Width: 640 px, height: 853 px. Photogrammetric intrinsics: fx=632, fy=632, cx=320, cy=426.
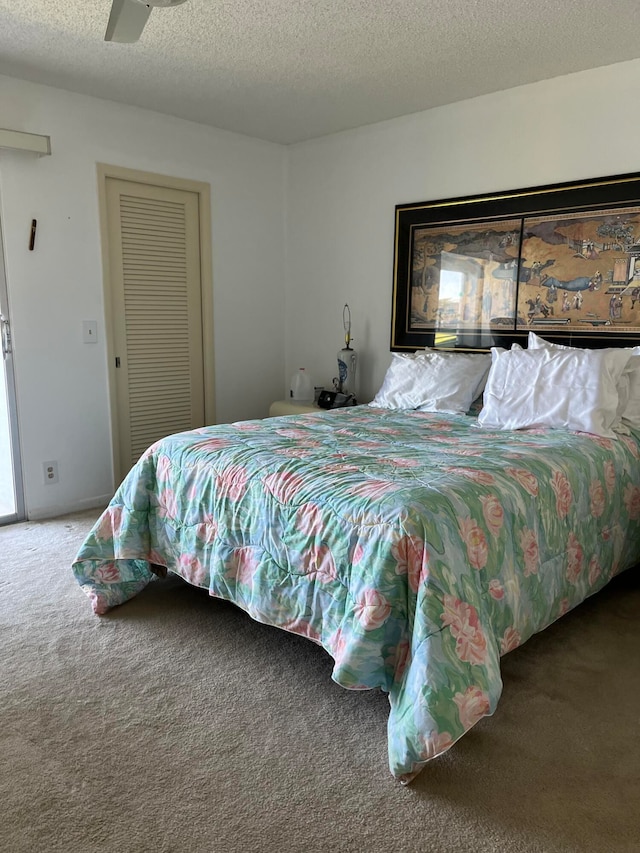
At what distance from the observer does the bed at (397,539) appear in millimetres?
1693

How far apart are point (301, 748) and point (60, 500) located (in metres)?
2.56

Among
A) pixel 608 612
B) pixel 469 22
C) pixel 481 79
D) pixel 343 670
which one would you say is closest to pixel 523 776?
pixel 343 670

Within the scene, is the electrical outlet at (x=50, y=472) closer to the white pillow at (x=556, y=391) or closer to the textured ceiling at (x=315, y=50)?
the textured ceiling at (x=315, y=50)

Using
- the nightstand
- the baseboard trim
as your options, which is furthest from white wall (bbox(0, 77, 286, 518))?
the nightstand

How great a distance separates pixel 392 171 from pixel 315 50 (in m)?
1.21

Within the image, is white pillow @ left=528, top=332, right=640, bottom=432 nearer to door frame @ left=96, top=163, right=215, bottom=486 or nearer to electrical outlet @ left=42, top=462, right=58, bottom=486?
door frame @ left=96, top=163, right=215, bottom=486

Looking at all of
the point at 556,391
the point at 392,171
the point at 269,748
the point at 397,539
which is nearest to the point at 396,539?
the point at 397,539

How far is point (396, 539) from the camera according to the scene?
1.75m

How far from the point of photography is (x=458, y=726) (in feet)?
5.26

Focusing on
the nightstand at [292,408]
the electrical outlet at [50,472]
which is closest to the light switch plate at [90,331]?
the electrical outlet at [50,472]

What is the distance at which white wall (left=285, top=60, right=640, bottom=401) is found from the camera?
319cm

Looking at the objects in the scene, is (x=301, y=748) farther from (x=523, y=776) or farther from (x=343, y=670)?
(x=523, y=776)

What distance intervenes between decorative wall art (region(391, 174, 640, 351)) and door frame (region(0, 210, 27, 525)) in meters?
2.30

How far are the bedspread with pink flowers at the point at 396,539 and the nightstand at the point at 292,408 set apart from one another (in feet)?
3.52
